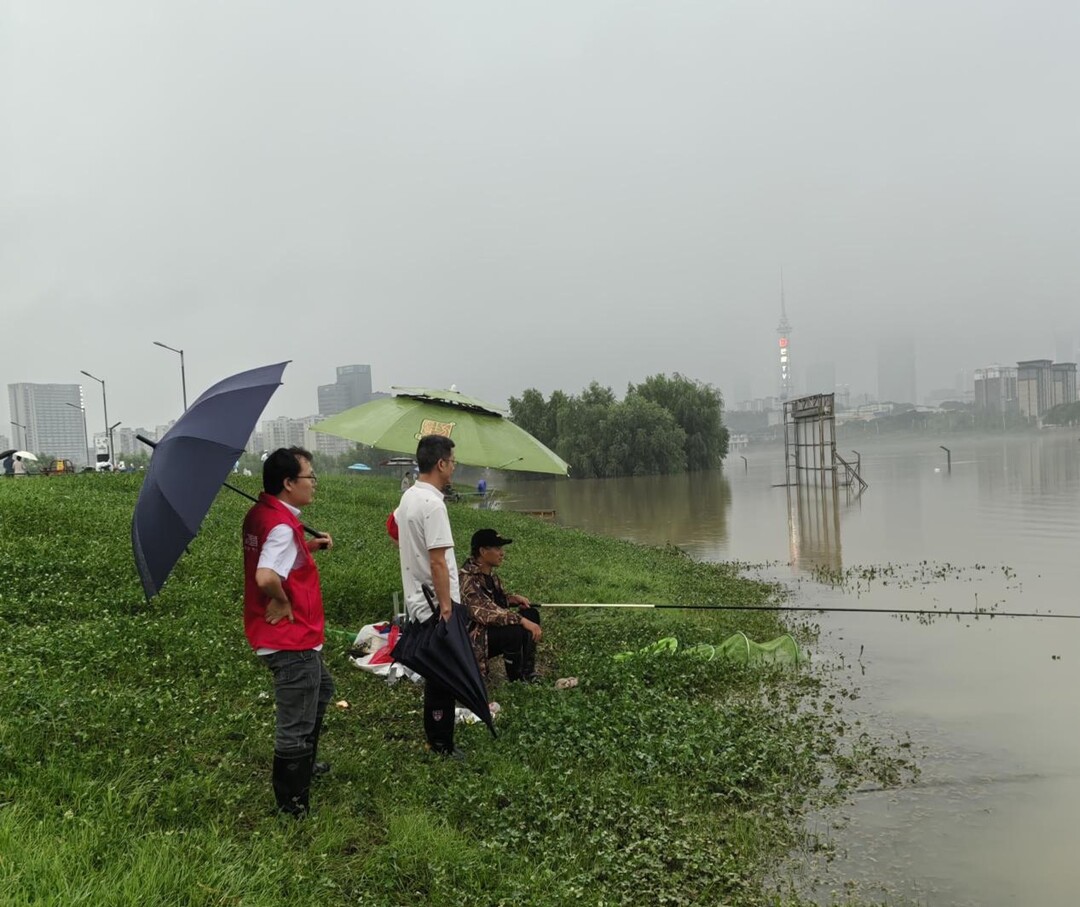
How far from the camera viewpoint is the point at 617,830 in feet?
14.1

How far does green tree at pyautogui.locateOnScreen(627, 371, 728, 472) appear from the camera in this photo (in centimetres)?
6412

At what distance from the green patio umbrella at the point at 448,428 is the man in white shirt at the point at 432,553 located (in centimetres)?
168

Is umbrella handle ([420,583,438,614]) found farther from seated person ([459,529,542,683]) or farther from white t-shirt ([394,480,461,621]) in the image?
seated person ([459,529,542,683])

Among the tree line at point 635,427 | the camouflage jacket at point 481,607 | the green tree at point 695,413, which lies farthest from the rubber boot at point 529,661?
the green tree at point 695,413

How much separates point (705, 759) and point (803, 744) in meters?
1.06

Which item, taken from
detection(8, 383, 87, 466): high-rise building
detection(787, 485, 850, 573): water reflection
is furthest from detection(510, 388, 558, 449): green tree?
detection(8, 383, 87, 466): high-rise building

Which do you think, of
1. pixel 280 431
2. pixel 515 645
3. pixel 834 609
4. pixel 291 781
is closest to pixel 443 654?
pixel 291 781

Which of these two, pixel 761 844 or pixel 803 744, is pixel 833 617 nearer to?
pixel 803 744

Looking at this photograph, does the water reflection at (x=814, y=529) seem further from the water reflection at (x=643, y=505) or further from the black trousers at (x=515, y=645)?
the black trousers at (x=515, y=645)

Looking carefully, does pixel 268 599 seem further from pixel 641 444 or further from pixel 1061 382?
pixel 1061 382

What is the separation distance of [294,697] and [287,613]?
47 cm

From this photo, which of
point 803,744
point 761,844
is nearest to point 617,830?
point 761,844

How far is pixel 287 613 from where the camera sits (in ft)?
12.8

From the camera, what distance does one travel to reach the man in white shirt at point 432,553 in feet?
15.5
